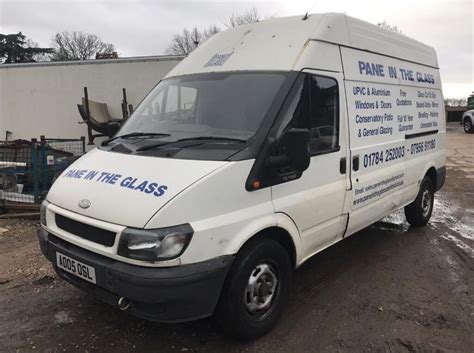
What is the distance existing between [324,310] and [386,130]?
219 cm

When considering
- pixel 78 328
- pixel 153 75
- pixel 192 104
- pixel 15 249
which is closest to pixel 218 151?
pixel 192 104

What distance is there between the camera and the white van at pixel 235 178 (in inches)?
109

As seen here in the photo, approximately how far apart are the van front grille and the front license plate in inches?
7.4

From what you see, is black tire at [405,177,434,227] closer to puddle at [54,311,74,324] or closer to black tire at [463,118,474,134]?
puddle at [54,311,74,324]

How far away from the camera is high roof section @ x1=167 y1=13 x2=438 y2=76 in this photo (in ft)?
12.1

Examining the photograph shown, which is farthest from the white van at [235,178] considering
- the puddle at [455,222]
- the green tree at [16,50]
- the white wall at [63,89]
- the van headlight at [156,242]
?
the green tree at [16,50]

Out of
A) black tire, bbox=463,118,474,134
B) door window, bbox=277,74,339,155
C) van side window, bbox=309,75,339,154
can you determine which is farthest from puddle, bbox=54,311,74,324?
black tire, bbox=463,118,474,134

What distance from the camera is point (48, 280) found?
441cm

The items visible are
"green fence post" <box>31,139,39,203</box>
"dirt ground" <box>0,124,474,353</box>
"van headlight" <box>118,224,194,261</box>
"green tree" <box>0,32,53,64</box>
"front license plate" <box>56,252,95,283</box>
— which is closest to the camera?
"van headlight" <box>118,224,194,261</box>

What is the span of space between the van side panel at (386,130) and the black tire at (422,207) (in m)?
0.30

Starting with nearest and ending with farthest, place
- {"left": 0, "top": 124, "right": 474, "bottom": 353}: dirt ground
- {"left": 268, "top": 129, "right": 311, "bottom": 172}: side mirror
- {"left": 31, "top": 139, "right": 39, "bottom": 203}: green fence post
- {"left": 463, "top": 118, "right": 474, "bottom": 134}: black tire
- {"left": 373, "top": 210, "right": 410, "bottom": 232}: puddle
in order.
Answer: {"left": 268, "top": 129, "right": 311, "bottom": 172}: side mirror, {"left": 0, "top": 124, "right": 474, "bottom": 353}: dirt ground, {"left": 373, "top": 210, "right": 410, "bottom": 232}: puddle, {"left": 31, "top": 139, "right": 39, "bottom": 203}: green fence post, {"left": 463, "top": 118, "right": 474, "bottom": 134}: black tire

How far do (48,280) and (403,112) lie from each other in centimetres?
445

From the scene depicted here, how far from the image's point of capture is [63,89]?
46.4 ft

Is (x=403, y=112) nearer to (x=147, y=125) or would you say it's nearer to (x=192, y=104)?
(x=192, y=104)
